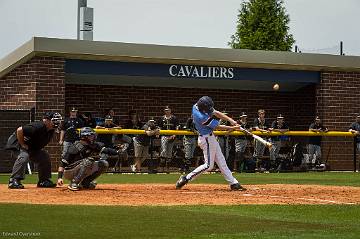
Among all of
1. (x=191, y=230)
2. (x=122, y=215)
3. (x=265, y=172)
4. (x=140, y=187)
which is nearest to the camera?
(x=191, y=230)

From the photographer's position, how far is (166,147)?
25.2 m

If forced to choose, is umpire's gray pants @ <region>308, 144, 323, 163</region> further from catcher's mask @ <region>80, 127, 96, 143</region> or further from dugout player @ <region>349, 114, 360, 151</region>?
catcher's mask @ <region>80, 127, 96, 143</region>

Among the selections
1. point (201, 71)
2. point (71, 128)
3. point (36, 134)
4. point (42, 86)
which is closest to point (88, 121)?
point (42, 86)

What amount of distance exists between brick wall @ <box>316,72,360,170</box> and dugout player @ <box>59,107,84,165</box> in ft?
32.1

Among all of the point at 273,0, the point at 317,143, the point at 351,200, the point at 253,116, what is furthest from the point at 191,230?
the point at 273,0

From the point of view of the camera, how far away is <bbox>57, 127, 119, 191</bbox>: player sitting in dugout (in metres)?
15.3

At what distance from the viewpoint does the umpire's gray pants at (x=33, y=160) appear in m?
15.9

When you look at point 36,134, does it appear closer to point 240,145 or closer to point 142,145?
point 142,145

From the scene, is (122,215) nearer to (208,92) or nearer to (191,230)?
(191,230)

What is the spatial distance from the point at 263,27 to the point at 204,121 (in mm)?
33218

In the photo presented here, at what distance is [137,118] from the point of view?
87.0ft

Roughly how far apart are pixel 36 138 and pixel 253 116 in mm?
15116

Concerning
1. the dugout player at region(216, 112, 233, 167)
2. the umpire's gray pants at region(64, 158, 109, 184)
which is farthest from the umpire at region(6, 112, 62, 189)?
the dugout player at region(216, 112, 233, 167)

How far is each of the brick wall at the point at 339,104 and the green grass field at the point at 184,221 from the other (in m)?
16.5
